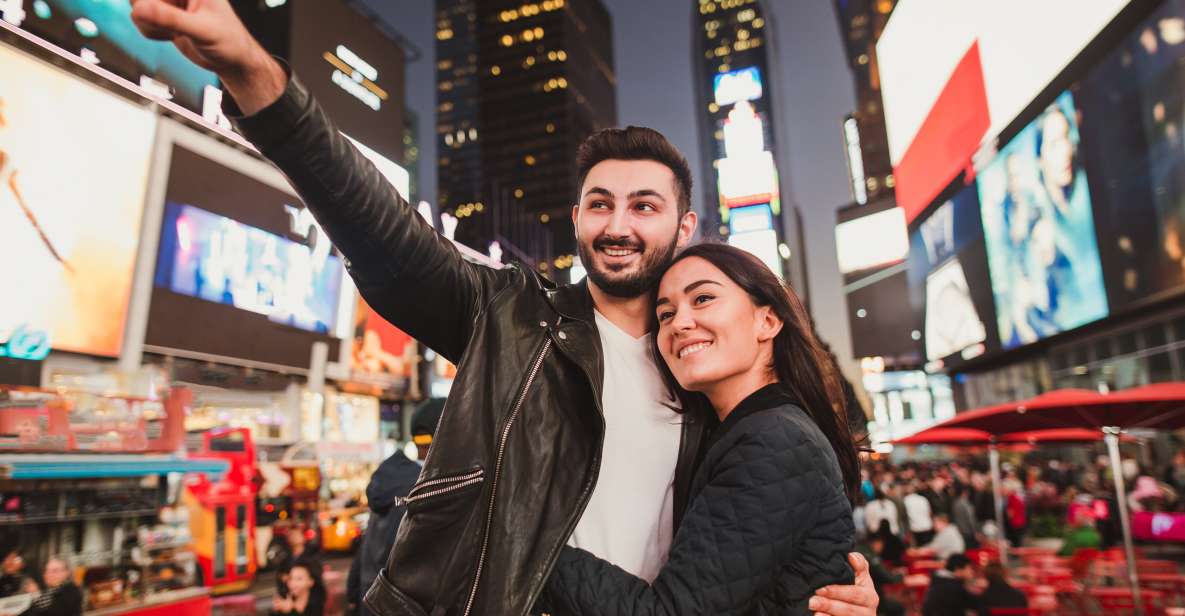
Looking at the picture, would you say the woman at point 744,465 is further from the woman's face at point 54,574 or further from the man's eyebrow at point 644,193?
the woman's face at point 54,574

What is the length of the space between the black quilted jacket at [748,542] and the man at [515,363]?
9 cm

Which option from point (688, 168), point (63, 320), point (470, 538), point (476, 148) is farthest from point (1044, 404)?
point (476, 148)

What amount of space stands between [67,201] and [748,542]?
20.4 metres

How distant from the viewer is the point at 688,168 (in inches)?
99.3

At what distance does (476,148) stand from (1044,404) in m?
120

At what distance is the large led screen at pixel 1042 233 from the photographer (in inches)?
822

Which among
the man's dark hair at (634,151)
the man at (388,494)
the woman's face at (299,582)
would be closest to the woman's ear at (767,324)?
the man's dark hair at (634,151)

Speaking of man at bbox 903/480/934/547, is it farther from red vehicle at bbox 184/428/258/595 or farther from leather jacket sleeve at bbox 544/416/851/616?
leather jacket sleeve at bbox 544/416/851/616

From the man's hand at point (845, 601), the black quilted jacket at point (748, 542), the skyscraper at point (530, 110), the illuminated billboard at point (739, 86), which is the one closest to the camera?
the black quilted jacket at point (748, 542)

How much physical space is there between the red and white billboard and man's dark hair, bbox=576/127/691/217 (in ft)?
72.3

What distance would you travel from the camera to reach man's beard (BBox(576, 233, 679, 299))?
2281 mm

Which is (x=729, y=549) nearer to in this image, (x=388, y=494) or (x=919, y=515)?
(x=388, y=494)

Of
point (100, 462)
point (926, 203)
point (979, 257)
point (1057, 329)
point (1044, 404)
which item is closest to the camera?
point (1044, 404)

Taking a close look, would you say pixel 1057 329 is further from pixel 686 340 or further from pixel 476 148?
pixel 476 148
